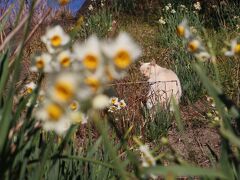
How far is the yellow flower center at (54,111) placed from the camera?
1.94 feet

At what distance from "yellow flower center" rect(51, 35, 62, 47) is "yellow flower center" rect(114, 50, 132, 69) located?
0.28 meters

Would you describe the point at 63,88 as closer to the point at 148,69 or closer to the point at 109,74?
the point at 109,74

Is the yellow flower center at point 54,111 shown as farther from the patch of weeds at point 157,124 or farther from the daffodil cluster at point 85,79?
the patch of weeds at point 157,124

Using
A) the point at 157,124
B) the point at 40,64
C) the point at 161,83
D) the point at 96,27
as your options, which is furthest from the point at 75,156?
the point at 96,27

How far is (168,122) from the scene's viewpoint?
3461 millimetres

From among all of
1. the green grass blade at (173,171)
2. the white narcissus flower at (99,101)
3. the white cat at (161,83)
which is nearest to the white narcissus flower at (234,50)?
the green grass blade at (173,171)

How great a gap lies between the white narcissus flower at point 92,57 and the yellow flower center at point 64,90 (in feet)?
0.24

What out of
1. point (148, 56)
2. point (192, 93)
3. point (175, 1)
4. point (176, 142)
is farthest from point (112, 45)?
point (175, 1)

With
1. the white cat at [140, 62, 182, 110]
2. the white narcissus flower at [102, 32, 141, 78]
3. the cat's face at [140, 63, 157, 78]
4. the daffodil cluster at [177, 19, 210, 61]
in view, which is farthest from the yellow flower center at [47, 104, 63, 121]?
the cat's face at [140, 63, 157, 78]

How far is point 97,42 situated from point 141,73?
390 cm

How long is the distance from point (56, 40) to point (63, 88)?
0.37 m

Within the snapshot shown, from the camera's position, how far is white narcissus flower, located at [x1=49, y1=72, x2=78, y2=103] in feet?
1.88

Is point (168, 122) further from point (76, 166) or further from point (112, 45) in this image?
point (112, 45)

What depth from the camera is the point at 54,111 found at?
1.94 feet
